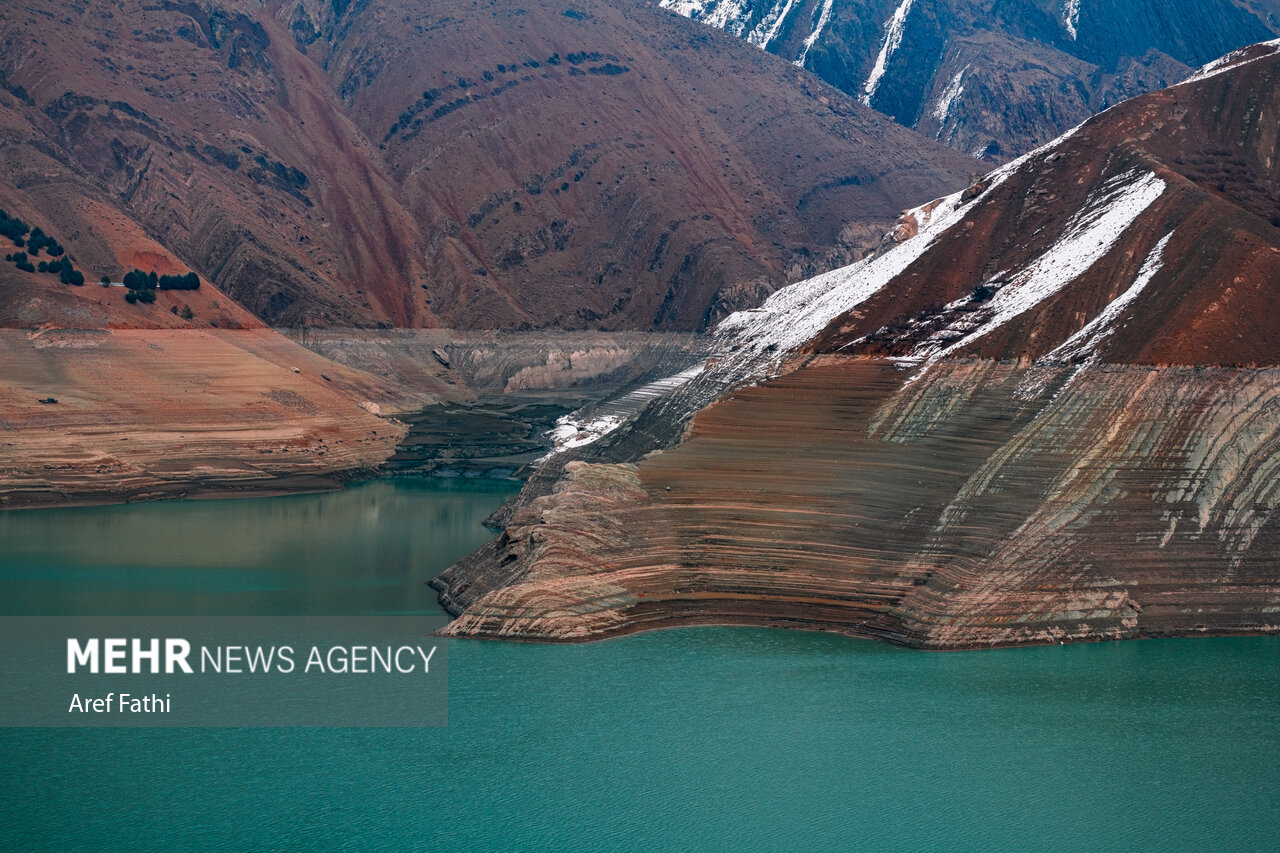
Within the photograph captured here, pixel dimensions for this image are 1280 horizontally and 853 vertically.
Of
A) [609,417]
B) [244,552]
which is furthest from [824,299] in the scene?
[609,417]

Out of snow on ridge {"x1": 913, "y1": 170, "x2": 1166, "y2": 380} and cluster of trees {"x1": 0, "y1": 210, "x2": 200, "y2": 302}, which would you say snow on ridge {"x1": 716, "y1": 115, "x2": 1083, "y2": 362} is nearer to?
snow on ridge {"x1": 913, "y1": 170, "x2": 1166, "y2": 380}

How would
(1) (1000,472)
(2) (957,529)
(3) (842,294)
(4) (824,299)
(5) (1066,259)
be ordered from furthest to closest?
(4) (824,299) < (3) (842,294) < (5) (1066,259) < (1) (1000,472) < (2) (957,529)

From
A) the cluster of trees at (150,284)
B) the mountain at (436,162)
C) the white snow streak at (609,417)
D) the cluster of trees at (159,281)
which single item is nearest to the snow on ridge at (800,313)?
the white snow streak at (609,417)

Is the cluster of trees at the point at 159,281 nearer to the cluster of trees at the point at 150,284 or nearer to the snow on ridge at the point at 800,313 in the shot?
the cluster of trees at the point at 150,284

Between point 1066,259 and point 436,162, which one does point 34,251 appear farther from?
point 1066,259

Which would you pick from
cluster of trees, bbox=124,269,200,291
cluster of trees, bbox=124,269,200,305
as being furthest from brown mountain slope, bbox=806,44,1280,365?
cluster of trees, bbox=124,269,200,291
